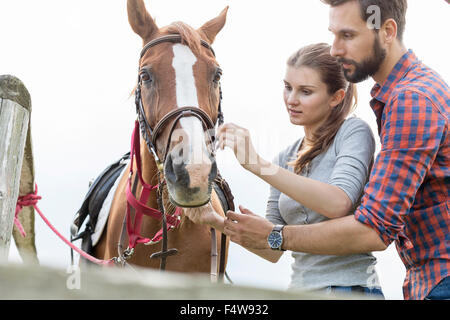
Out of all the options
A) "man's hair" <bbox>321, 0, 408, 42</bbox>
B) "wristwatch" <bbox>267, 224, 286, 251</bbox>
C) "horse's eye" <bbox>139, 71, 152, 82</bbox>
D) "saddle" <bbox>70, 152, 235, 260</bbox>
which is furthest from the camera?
"saddle" <bbox>70, 152, 235, 260</bbox>

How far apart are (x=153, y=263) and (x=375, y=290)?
1.46m

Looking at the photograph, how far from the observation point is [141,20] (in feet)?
11.0

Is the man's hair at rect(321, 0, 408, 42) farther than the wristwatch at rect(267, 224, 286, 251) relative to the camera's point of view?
No

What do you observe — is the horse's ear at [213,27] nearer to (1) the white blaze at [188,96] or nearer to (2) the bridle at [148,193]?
(2) the bridle at [148,193]

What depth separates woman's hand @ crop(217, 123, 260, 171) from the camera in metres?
2.37

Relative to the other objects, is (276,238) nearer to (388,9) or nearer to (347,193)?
(347,193)

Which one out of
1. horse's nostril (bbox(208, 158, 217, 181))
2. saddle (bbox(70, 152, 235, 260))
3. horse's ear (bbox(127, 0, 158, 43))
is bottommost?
horse's nostril (bbox(208, 158, 217, 181))

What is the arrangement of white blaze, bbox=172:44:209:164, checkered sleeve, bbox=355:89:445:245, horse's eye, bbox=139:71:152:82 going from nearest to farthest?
checkered sleeve, bbox=355:89:445:245 → white blaze, bbox=172:44:209:164 → horse's eye, bbox=139:71:152:82

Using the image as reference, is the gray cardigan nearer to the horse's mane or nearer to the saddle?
the saddle

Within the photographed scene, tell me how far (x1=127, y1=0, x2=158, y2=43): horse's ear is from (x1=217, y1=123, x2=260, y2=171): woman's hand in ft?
4.37

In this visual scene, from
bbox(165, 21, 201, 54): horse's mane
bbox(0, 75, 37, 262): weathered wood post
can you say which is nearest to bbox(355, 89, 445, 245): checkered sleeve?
bbox(165, 21, 201, 54): horse's mane

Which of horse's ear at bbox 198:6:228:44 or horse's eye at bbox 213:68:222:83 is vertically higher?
horse's ear at bbox 198:6:228:44

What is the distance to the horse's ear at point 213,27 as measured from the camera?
3.59 m
